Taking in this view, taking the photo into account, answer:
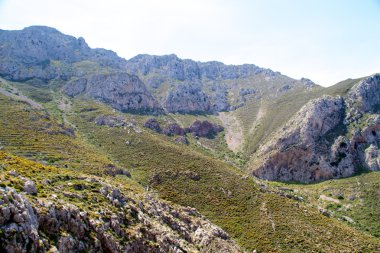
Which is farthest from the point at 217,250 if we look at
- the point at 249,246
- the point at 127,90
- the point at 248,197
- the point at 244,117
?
the point at 244,117

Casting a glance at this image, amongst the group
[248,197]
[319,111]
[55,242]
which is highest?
[319,111]

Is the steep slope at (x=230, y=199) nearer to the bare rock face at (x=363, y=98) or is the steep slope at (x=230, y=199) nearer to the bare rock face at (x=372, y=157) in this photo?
the bare rock face at (x=372, y=157)

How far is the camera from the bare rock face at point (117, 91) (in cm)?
17338

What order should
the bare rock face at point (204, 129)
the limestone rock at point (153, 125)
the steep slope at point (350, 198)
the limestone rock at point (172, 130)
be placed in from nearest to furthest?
the steep slope at point (350, 198) → the limestone rock at point (153, 125) → the limestone rock at point (172, 130) → the bare rock face at point (204, 129)

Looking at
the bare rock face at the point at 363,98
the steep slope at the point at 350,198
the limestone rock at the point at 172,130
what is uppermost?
the bare rock face at the point at 363,98

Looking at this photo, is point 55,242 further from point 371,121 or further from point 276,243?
point 371,121

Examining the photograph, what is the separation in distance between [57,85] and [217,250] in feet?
524

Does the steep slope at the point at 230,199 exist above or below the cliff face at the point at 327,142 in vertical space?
below

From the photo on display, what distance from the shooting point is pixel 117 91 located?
582 feet

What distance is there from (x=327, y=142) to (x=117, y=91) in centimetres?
10977

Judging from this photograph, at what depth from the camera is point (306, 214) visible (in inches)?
2926

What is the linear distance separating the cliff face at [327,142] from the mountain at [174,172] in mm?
523

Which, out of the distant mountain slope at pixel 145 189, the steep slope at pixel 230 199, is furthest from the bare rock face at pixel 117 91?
the steep slope at pixel 230 199

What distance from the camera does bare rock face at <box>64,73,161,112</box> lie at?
569 feet
